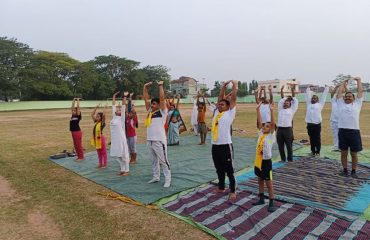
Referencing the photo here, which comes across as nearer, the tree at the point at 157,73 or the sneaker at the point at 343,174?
the sneaker at the point at 343,174

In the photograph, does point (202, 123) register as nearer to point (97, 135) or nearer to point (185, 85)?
point (97, 135)

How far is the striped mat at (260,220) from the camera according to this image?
165 inches

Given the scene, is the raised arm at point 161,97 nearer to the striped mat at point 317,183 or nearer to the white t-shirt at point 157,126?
the white t-shirt at point 157,126

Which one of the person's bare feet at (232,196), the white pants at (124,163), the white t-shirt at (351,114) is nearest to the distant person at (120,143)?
the white pants at (124,163)

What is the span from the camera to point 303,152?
9562 mm

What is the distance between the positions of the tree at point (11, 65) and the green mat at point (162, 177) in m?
49.0

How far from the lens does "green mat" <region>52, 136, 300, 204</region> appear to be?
621 centimetres

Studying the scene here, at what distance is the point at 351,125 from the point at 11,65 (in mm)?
57403

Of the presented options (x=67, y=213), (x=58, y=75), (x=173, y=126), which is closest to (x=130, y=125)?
(x=67, y=213)

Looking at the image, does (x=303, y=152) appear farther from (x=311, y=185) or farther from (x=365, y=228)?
(x=365, y=228)

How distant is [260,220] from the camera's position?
460 cm

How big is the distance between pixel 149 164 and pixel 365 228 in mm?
5407

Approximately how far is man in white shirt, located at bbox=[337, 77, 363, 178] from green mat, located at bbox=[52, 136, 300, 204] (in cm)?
235

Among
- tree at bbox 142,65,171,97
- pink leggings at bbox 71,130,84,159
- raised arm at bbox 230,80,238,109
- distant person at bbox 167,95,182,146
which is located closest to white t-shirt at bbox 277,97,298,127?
raised arm at bbox 230,80,238,109
